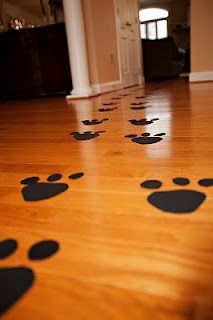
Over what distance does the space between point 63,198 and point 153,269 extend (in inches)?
13.1

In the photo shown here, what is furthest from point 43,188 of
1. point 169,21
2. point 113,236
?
point 169,21

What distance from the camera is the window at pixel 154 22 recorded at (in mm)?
10125

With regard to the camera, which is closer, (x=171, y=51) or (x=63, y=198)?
(x=63, y=198)

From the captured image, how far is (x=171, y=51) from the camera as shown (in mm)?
6148

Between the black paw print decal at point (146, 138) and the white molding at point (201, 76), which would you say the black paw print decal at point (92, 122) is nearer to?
the black paw print decal at point (146, 138)

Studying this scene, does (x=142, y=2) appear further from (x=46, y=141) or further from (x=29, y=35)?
(x=46, y=141)

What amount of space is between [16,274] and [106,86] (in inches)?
148

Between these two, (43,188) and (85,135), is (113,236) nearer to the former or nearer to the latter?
(43,188)

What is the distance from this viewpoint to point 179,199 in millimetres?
626

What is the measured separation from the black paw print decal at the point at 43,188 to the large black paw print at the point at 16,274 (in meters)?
0.19

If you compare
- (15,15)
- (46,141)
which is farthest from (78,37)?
(46,141)

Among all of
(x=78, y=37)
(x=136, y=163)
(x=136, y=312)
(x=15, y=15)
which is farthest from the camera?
(x=15, y=15)

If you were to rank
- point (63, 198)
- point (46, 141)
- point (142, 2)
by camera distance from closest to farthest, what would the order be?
point (63, 198) → point (46, 141) → point (142, 2)

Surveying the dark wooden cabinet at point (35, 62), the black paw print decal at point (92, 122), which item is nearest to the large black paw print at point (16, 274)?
the black paw print decal at point (92, 122)
